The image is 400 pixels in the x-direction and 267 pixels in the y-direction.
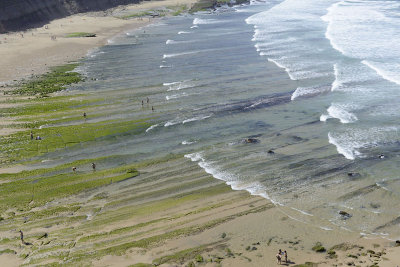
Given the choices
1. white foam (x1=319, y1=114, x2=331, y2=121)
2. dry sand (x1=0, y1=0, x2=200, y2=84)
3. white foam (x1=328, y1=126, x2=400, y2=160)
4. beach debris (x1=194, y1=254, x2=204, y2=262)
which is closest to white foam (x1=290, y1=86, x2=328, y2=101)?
white foam (x1=319, y1=114, x2=331, y2=121)

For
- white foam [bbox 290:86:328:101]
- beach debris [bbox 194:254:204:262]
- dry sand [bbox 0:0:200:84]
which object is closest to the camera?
beach debris [bbox 194:254:204:262]

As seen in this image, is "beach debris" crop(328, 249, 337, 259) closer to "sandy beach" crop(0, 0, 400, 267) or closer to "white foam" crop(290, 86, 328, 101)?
"sandy beach" crop(0, 0, 400, 267)

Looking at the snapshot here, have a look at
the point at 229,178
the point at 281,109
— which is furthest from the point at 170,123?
the point at 229,178

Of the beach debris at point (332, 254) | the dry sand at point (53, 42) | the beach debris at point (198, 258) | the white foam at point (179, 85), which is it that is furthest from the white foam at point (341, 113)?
the dry sand at point (53, 42)

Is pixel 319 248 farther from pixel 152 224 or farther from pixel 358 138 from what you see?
pixel 358 138

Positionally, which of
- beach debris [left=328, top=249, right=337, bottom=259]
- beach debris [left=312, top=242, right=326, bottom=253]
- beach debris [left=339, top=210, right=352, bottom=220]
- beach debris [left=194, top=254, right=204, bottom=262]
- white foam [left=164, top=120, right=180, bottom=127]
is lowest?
beach debris [left=328, top=249, right=337, bottom=259]

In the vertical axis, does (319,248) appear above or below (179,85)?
below

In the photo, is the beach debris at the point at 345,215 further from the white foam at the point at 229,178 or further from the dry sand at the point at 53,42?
the dry sand at the point at 53,42
